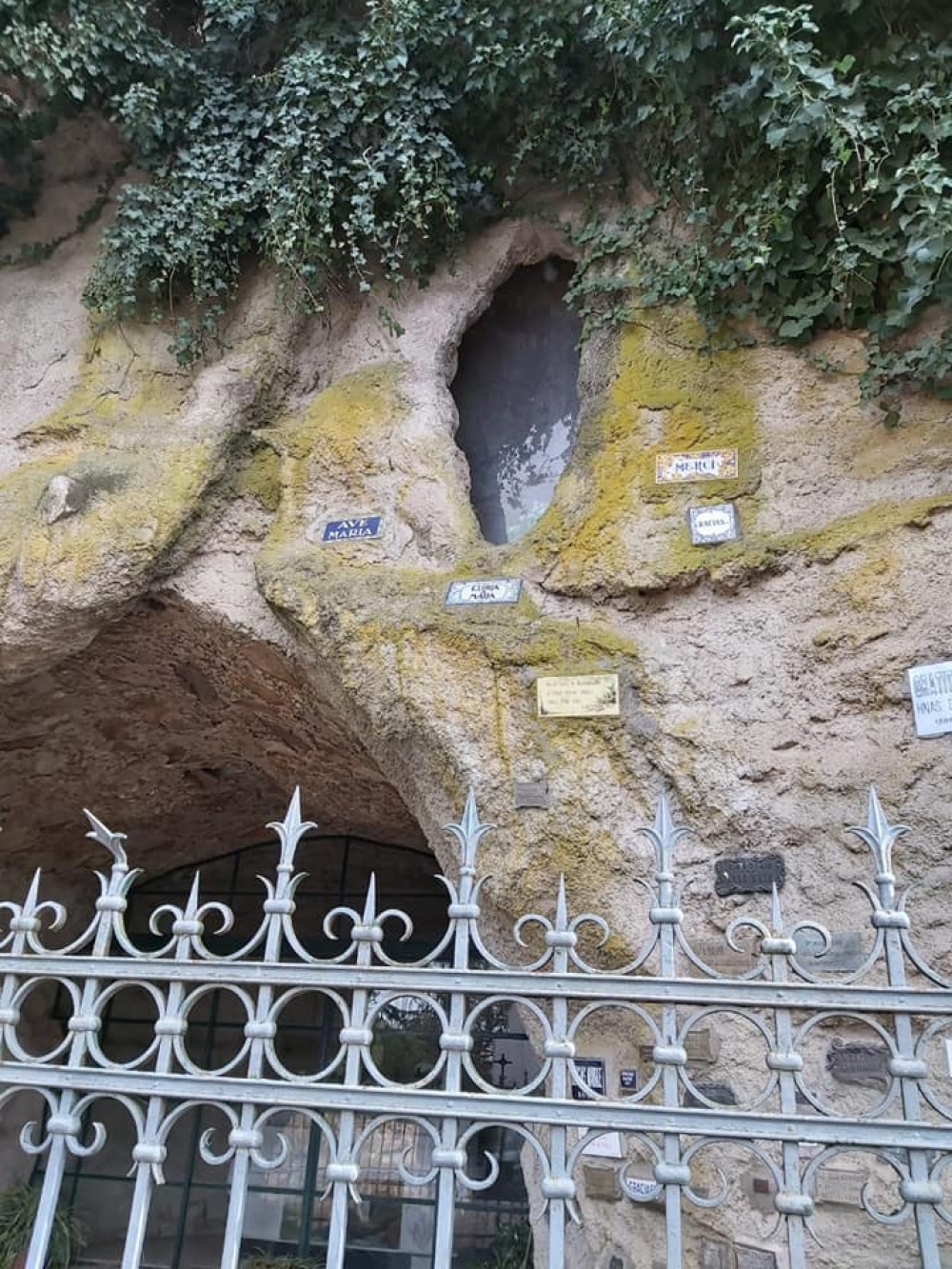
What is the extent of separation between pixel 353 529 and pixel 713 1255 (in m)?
2.46

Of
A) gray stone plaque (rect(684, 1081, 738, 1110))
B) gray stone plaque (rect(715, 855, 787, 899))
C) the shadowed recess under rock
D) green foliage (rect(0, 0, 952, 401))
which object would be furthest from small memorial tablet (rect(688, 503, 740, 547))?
gray stone plaque (rect(684, 1081, 738, 1110))

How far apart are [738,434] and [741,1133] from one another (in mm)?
2331

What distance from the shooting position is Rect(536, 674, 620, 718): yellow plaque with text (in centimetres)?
289

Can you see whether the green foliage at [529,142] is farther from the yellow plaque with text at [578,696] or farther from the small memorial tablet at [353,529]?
the yellow plaque with text at [578,696]

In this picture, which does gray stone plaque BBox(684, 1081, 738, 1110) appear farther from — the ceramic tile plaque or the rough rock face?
the ceramic tile plaque

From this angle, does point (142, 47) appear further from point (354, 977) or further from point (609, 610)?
point (354, 977)

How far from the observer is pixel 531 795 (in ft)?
9.25

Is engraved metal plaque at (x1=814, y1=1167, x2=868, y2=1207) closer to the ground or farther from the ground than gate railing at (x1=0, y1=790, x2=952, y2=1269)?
closer to the ground

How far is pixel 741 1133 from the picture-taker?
1.47 m

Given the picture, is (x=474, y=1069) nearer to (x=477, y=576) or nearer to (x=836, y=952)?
(x=836, y=952)

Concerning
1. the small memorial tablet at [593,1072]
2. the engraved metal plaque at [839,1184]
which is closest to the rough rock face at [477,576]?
the small memorial tablet at [593,1072]

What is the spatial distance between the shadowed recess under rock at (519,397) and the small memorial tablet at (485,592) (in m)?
0.67

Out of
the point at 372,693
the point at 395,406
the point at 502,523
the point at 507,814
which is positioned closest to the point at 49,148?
the point at 395,406

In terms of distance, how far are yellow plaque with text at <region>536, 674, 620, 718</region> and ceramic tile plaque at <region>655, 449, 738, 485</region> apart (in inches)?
30.1
